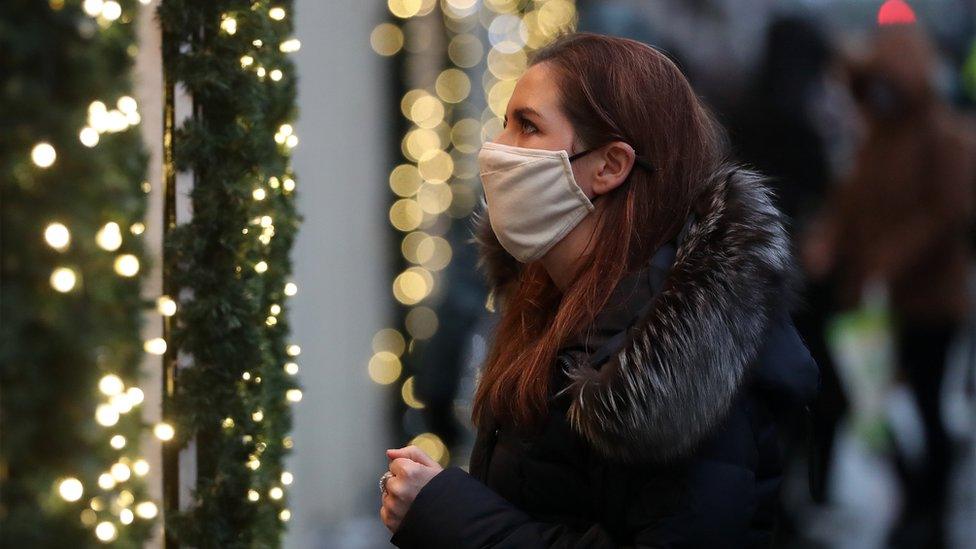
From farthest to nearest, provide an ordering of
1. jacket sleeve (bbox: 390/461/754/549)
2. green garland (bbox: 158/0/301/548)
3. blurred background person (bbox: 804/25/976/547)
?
blurred background person (bbox: 804/25/976/547), green garland (bbox: 158/0/301/548), jacket sleeve (bbox: 390/461/754/549)

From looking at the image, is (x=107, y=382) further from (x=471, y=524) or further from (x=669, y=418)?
(x=669, y=418)

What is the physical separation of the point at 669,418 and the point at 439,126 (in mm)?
4707

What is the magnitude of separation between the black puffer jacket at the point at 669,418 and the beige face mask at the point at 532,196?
7.8 inches

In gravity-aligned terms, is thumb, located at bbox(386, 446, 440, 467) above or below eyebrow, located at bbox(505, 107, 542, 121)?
below

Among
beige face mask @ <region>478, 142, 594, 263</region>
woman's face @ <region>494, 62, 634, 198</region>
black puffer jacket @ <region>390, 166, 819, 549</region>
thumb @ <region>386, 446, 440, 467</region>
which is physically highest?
woman's face @ <region>494, 62, 634, 198</region>

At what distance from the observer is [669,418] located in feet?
6.14

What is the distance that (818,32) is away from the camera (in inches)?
229

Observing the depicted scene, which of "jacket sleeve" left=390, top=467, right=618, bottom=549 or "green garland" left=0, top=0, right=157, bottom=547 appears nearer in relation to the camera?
"green garland" left=0, top=0, right=157, bottom=547

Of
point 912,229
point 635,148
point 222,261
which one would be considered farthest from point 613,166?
point 912,229

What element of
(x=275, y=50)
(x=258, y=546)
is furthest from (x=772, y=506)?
(x=275, y=50)

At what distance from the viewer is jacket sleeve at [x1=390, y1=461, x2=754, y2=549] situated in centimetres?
187

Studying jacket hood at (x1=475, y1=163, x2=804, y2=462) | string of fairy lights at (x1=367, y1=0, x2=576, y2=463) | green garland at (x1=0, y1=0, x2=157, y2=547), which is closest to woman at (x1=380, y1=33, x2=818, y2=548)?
jacket hood at (x1=475, y1=163, x2=804, y2=462)

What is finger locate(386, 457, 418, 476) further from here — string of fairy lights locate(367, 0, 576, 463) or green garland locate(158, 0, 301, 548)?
string of fairy lights locate(367, 0, 576, 463)

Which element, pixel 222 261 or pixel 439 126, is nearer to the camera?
pixel 222 261
